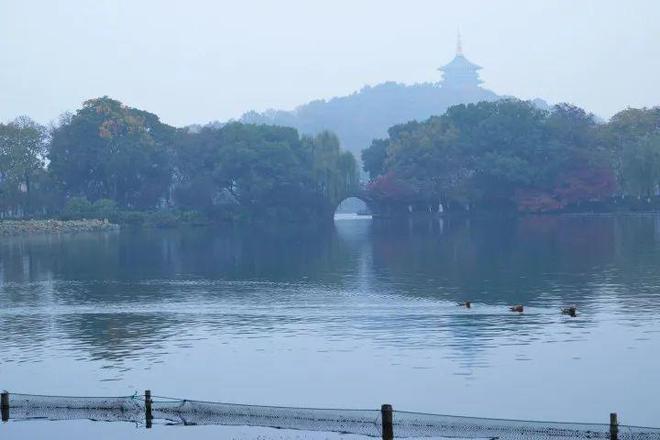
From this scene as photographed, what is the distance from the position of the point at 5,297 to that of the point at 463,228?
6611cm

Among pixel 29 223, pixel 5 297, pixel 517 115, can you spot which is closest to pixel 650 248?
pixel 5 297

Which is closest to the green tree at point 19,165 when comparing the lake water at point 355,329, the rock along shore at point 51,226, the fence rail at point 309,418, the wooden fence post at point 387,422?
the rock along shore at point 51,226

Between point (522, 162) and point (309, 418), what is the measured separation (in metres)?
112

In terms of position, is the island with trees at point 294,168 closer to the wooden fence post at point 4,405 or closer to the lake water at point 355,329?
the lake water at point 355,329

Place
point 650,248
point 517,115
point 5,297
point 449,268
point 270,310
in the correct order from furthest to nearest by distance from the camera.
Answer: point 517,115 → point 650,248 → point 449,268 → point 5,297 → point 270,310

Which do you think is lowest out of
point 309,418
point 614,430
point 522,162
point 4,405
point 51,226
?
point 309,418

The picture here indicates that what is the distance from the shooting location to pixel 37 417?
88.5 ft

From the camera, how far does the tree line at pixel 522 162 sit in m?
134

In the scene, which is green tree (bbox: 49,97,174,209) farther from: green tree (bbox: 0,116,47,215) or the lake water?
the lake water

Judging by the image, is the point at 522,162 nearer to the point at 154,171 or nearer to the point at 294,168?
the point at 294,168

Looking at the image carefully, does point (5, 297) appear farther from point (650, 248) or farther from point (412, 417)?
point (650, 248)

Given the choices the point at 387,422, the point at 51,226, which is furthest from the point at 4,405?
the point at 51,226

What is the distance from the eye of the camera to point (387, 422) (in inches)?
941

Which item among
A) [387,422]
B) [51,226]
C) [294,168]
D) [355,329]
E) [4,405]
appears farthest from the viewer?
[294,168]
